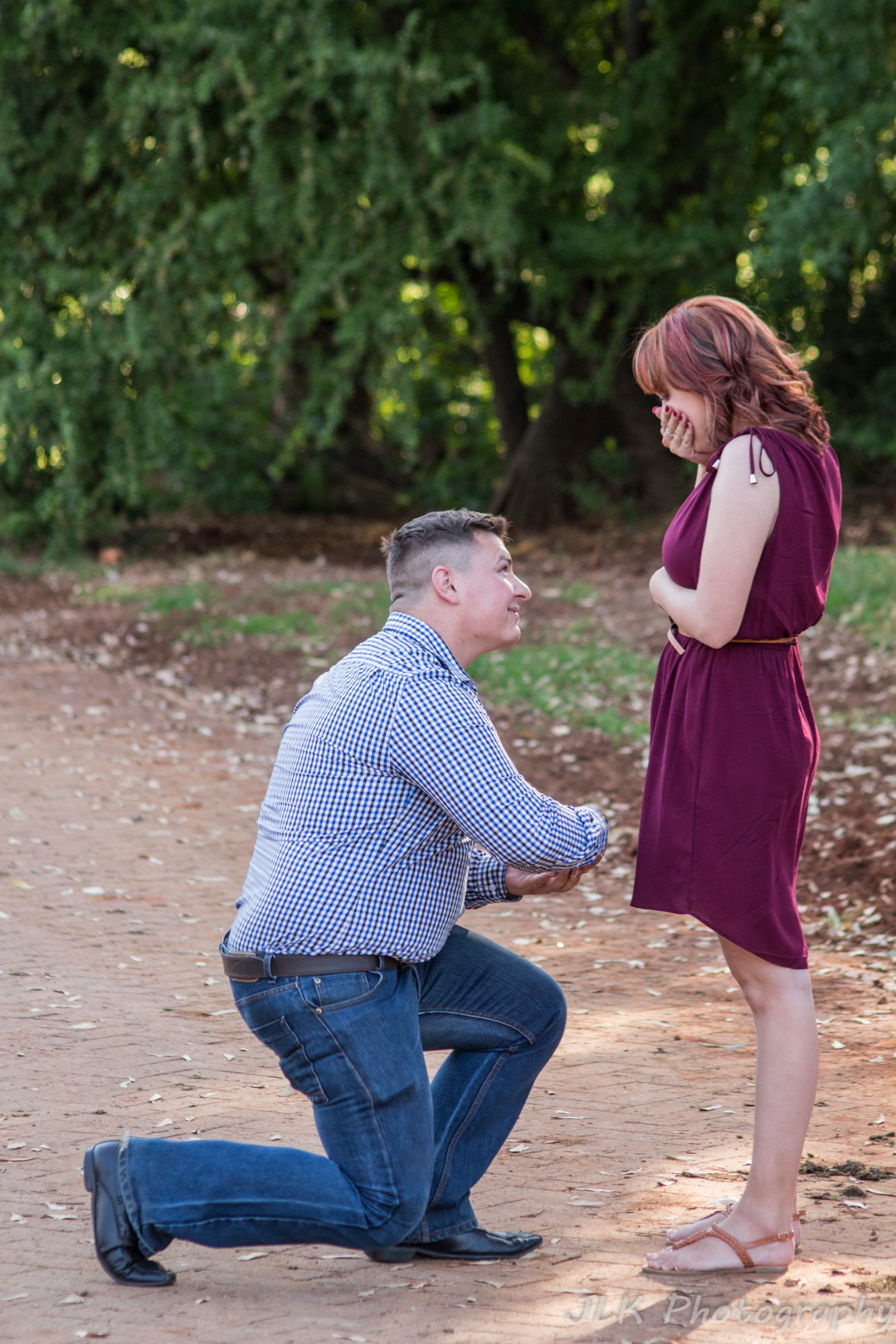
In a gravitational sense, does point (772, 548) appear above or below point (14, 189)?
below

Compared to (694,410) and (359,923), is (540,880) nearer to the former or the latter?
(359,923)

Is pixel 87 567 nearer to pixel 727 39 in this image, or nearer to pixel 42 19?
pixel 42 19

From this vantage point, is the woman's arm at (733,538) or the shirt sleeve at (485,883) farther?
the shirt sleeve at (485,883)

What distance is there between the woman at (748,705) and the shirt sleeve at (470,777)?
0.31 metres

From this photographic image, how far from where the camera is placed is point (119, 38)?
13.4 metres

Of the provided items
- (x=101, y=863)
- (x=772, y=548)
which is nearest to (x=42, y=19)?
(x=101, y=863)

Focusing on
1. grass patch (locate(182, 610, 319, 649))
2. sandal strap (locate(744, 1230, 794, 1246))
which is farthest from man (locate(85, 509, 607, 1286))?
grass patch (locate(182, 610, 319, 649))

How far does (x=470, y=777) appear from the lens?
2.68 m

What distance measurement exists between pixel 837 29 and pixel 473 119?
3.27 m

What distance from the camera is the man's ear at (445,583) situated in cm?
287

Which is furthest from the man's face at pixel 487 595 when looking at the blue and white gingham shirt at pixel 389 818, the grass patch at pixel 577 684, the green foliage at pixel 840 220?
the green foliage at pixel 840 220

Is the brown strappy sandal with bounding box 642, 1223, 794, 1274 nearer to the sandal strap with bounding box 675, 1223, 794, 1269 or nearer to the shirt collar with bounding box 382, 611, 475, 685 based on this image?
the sandal strap with bounding box 675, 1223, 794, 1269

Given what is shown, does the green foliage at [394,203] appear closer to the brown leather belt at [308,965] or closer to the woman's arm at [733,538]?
the woman's arm at [733,538]

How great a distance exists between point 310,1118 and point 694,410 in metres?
2.28
